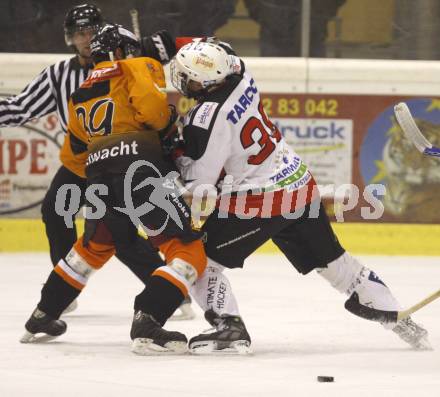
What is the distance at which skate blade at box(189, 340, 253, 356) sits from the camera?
169 inches

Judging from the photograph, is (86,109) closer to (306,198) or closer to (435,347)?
(306,198)

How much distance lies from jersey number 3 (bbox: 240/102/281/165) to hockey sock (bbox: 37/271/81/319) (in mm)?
785

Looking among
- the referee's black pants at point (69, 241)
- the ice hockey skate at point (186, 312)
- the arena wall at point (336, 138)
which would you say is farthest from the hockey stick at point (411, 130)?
the arena wall at point (336, 138)

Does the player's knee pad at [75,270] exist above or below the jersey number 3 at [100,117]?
below

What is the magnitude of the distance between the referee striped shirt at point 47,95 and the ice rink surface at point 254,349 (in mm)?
798

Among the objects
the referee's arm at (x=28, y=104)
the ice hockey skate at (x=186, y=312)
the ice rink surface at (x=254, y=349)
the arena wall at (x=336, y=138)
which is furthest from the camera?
the arena wall at (x=336, y=138)

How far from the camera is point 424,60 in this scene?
7270mm

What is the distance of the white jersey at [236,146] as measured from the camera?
419 cm

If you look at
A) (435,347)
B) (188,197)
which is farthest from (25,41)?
(435,347)

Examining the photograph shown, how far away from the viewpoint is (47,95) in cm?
535

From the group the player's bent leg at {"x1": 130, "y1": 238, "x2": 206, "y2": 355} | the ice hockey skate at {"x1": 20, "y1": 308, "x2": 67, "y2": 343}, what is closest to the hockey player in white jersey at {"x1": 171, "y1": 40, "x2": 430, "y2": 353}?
the player's bent leg at {"x1": 130, "y1": 238, "x2": 206, "y2": 355}

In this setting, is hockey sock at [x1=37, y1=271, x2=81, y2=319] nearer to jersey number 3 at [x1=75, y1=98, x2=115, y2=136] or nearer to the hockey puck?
jersey number 3 at [x1=75, y1=98, x2=115, y2=136]

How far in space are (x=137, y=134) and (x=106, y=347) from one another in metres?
0.76

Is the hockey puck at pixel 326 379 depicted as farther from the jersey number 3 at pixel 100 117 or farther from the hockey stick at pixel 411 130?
the jersey number 3 at pixel 100 117
